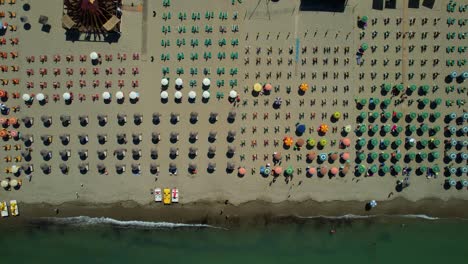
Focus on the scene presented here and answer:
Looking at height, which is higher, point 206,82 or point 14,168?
point 206,82

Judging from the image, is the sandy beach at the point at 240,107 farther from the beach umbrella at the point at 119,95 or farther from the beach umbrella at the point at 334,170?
the beach umbrella at the point at 119,95

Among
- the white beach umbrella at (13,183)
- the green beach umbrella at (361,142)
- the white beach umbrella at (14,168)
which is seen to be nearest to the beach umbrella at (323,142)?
the green beach umbrella at (361,142)

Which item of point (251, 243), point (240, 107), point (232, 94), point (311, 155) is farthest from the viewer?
point (251, 243)

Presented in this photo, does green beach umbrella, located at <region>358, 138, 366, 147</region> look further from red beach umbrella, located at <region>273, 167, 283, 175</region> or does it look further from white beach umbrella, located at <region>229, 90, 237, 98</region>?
white beach umbrella, located at <region>229, 90, 237, 98</region>

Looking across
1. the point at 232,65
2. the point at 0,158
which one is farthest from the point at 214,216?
the point at 0,158

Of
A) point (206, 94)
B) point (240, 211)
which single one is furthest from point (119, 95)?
point (240, 211)

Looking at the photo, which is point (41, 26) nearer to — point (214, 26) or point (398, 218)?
point (214, 26)

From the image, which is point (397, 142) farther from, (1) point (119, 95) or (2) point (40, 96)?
(2) point (40, 96)
